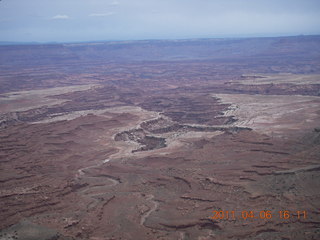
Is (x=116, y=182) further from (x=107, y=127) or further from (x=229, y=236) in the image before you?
(x=107, y=127)

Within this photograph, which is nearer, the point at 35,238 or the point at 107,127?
the point at 35,238

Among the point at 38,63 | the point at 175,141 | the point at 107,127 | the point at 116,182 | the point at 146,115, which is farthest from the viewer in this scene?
the point at 38,63

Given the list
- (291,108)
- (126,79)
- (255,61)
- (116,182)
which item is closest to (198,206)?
(116,182)

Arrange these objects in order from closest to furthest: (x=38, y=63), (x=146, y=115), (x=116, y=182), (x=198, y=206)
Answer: (x=198, y=206)
(x=116, y=182)
(x=146, y=115)
(x=38, y=63)
